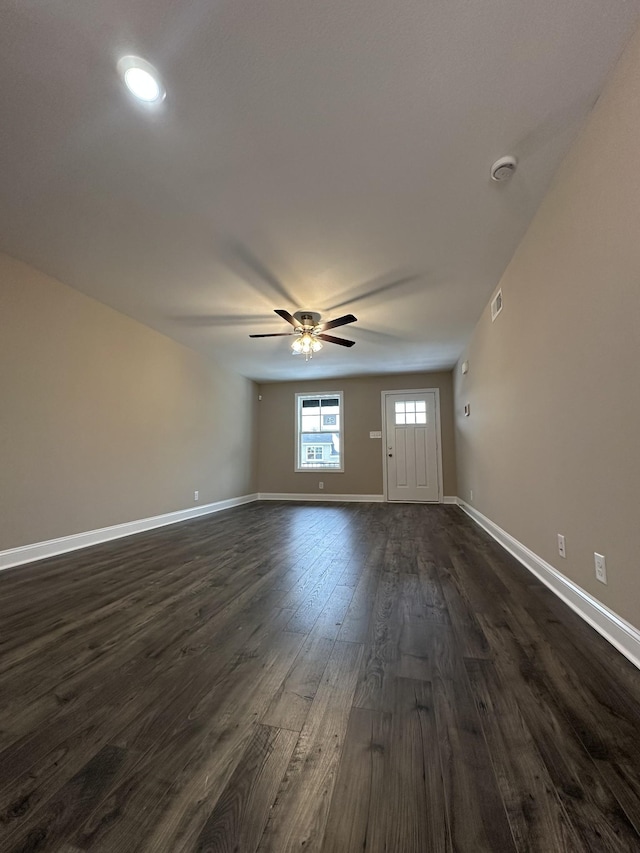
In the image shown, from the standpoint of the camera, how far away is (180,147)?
6.09 feet

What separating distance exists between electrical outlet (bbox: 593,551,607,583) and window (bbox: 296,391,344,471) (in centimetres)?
536

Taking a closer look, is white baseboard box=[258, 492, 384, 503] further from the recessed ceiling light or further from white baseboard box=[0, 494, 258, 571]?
the recessed ceiling light

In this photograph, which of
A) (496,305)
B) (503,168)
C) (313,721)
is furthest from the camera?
(496,305)

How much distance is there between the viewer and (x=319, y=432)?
282 inches

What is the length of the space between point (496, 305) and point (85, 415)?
4204mm

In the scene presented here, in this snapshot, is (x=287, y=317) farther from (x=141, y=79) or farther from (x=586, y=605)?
(x=586, y=605)

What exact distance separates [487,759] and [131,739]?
100 cm

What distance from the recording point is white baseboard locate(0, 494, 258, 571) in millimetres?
2793

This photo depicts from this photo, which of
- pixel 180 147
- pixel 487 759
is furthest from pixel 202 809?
pixel 180 147

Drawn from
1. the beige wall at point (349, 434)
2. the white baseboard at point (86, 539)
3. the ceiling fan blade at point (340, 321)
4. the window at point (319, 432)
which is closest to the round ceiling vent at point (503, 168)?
the ceiling fan blade at point (340, 321)

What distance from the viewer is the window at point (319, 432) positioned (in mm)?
7043

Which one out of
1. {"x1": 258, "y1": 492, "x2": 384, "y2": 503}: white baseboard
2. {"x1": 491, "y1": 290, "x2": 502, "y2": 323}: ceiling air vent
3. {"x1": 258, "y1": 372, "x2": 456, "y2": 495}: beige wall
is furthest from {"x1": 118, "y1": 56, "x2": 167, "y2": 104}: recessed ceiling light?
{"x1": 258, "y1": 492, "x2": 384, "y2": 503}: white baseboard

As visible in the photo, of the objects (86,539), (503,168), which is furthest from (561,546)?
(86,539)

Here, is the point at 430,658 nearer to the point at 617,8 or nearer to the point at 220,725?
the point at 220,725
